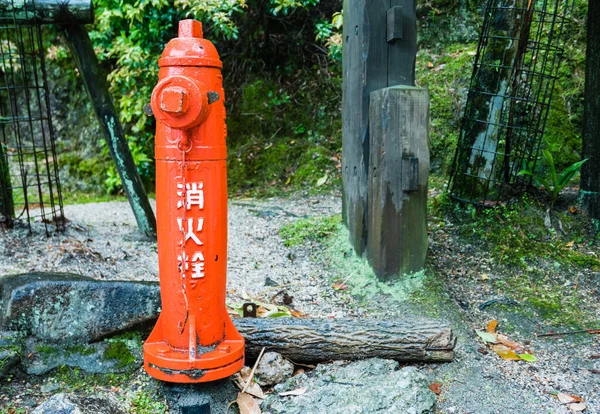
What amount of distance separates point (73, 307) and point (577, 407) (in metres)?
2.52

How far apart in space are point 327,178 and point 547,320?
359 cm

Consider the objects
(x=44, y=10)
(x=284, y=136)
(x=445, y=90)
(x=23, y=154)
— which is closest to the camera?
(x=44, y=10)

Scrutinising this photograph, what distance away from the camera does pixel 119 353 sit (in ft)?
9.06

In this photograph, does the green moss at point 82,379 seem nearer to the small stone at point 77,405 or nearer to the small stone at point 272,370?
the small stone at point 77,405

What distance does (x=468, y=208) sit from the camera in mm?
4543

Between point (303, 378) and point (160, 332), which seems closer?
point (160, 332)

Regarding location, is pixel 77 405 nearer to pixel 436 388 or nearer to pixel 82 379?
pixel 82 379

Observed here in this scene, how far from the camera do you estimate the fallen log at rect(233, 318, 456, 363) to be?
2.77 m

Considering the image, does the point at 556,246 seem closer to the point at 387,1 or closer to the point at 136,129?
the point at 387,1

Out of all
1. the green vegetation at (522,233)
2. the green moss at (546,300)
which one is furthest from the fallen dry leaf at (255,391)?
the green vegetation at (522,233)

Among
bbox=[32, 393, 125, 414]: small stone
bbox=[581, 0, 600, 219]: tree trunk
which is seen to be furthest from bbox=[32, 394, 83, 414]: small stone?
bbox=[581, 0, 600, 219]: tree trunk

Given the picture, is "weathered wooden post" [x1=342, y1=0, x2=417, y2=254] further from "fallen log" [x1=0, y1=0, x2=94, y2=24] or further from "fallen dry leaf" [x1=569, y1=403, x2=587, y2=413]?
"fallen log" [x1=0, y1=0, x2=94, y2=24]

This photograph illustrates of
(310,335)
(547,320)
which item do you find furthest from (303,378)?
(547,320)

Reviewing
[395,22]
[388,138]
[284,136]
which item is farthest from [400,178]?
[284,136]
